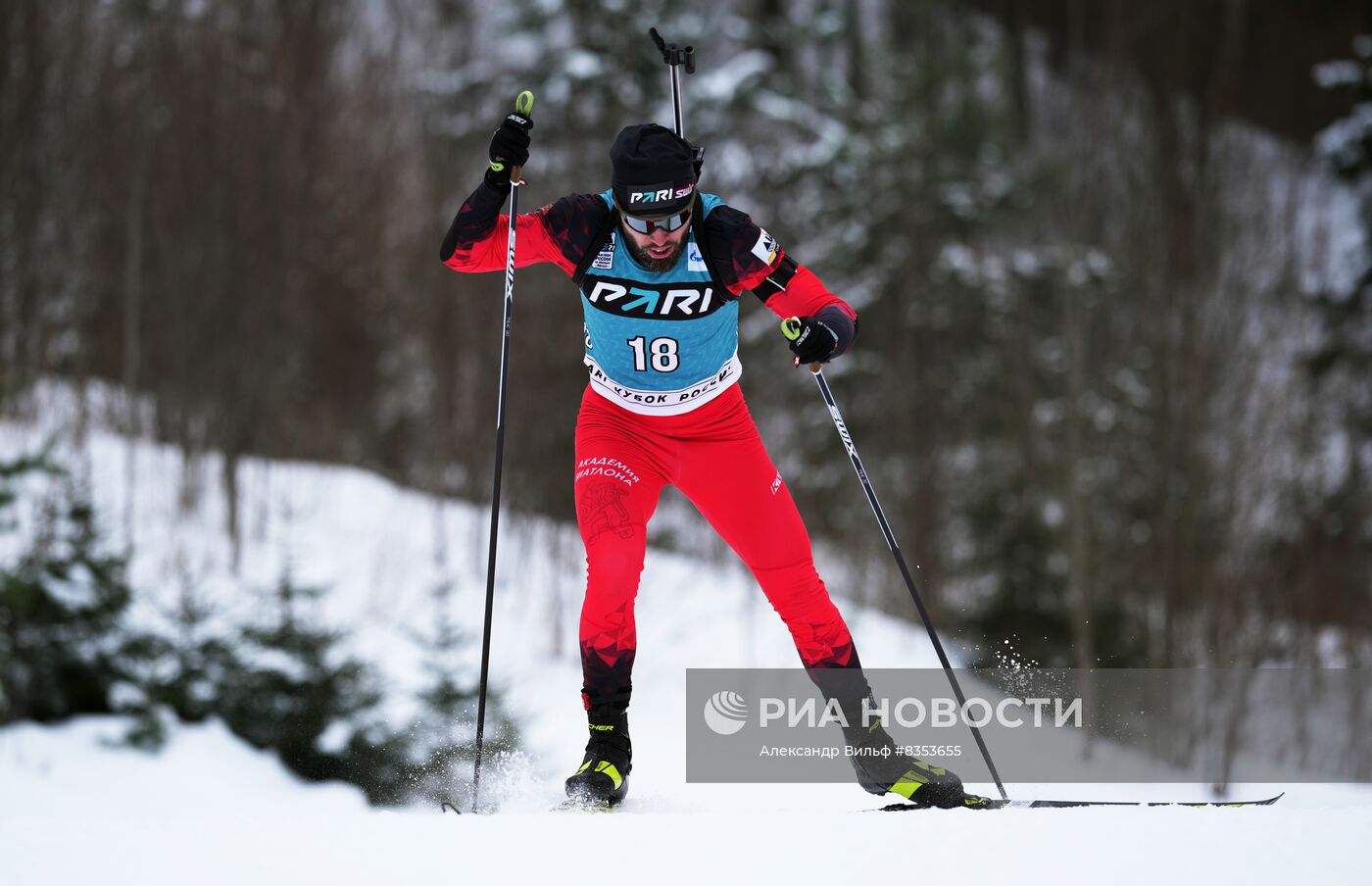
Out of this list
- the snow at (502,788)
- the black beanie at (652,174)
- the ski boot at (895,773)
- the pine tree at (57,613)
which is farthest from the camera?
the pine tree at (57,613)

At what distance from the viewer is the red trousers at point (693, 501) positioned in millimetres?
3596

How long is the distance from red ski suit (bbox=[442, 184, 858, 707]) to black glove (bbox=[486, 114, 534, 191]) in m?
0.05

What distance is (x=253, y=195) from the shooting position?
9.34 m

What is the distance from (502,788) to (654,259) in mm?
2210

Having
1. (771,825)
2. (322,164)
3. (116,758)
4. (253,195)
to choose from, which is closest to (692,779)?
(771,825)

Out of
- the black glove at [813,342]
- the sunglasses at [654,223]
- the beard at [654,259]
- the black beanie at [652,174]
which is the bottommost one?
the black glove at [813,342]

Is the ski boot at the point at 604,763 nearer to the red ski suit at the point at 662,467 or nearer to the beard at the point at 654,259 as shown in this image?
the red ski suit at the point at 662,467

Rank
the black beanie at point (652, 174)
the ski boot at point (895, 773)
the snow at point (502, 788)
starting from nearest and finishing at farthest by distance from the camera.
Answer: the snow at point (502, 788) < the black beanie at point (652, 174) < the ski boot at point (895, 773)

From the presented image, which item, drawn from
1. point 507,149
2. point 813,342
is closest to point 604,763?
point 813,342

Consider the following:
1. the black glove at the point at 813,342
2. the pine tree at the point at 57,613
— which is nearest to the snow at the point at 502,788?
the pine tree at the point at 57,613

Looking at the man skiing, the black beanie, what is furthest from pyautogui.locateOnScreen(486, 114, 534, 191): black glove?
the black beanie

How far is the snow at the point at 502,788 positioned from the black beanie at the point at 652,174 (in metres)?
1.81

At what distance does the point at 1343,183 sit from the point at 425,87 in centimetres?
1008

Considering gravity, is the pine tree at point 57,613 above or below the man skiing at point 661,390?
below
